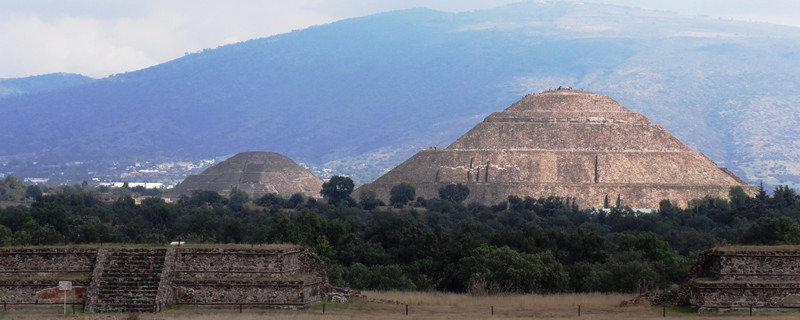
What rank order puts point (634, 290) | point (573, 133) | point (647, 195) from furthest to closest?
point (573, 133), point (647, 195), point (634, 290)

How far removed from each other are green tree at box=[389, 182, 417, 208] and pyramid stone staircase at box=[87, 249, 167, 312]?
351 feet

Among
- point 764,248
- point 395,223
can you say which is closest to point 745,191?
point 395,223

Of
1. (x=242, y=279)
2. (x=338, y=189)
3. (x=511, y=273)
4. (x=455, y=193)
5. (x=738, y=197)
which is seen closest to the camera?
(x=242, y=279)

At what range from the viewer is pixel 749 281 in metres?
48.2

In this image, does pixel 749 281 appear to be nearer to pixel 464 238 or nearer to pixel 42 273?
pixel 42 273

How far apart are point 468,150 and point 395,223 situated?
291 ft

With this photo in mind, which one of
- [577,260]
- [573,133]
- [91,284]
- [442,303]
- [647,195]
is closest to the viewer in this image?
[91,284]

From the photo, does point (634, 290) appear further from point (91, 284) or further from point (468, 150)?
point (468, 150)

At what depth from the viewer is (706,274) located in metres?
50.6

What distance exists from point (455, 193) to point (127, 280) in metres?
121

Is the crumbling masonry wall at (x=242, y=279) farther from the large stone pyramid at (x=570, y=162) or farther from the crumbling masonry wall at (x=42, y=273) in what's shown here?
the large stone pyramid at (x=570, y=162)

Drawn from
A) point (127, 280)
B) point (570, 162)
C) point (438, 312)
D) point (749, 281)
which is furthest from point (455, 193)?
point (749, 281)

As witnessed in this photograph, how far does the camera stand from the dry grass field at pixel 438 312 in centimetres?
4638

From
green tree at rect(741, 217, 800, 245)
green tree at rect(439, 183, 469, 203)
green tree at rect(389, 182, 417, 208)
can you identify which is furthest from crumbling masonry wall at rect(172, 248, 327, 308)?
green tree at rect(439, 183, 469, 203)
